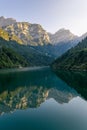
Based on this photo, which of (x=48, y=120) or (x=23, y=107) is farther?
(x=23, y=107)

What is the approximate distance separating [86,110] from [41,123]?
1851 centimetres

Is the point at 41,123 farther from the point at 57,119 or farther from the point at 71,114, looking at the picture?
the point at 71,114

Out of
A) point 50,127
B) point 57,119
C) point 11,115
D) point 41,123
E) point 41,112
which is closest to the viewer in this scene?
point 50,127

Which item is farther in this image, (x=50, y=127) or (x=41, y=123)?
(x=41, y=123)

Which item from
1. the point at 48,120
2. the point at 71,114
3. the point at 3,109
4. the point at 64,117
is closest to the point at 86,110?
the point at 71,114

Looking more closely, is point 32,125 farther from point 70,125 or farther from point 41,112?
point 41,112

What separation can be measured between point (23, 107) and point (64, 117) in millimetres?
18939

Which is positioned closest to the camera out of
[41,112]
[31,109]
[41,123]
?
[41,123]

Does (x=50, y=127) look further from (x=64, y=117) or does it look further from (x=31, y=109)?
(x=31, y=109)

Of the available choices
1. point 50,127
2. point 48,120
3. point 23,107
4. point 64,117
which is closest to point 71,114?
point 64,117

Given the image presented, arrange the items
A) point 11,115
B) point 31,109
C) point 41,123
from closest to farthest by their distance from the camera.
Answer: point 41,123 < point 11,115 < point 31,109

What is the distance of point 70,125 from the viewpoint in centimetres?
4841

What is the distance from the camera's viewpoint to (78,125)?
4831cm

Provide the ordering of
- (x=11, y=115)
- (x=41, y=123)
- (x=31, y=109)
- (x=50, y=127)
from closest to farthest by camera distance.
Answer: (x=50, y=127), (x=41, y=123), (x=11, y=115), (x=31, y=109)
